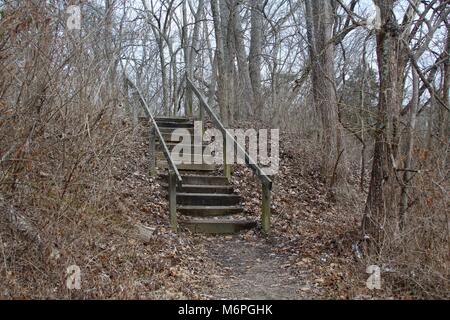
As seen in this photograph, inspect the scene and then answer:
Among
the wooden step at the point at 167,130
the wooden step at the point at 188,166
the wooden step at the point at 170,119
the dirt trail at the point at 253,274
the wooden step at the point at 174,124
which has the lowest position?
the dirt trail at the point at 253,274

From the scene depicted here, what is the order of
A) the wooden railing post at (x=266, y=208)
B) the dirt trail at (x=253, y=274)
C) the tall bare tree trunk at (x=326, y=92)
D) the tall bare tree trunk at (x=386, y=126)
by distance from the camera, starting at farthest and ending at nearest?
the tall bare tree trunk at (x=326, y=92), the wooden railing post at (x=266, y=208), the tall bare tree trunk at (x=386, y=126), the dirt trail at (x=253, y=274)

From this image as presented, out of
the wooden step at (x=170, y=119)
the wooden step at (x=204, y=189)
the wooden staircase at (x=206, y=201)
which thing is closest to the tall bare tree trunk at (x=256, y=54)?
the wooden step at (x=170, y=119)

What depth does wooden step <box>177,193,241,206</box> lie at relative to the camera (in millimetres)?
7719

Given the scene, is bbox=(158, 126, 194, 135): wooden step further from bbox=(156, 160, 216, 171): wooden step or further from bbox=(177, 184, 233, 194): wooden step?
bbox=(177, 184, 233, 194): wooden step

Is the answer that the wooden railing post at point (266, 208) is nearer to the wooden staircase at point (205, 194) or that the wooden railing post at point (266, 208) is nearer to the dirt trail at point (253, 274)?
the wooden staircase at point (205, 194)

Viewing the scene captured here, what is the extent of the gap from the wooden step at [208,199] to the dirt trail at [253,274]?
1.04 metres

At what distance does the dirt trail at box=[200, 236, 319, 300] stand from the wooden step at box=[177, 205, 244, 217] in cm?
73

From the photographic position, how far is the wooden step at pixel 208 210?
7461 millimetres

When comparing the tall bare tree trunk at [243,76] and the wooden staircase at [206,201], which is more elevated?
the tall bare tree trunk at [243,76]

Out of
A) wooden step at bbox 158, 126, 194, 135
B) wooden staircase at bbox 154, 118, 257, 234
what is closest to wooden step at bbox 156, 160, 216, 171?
wooden staircase at bbox 154, 118, 257, 234

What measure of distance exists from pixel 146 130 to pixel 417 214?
6.91m

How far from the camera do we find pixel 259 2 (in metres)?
15.4
